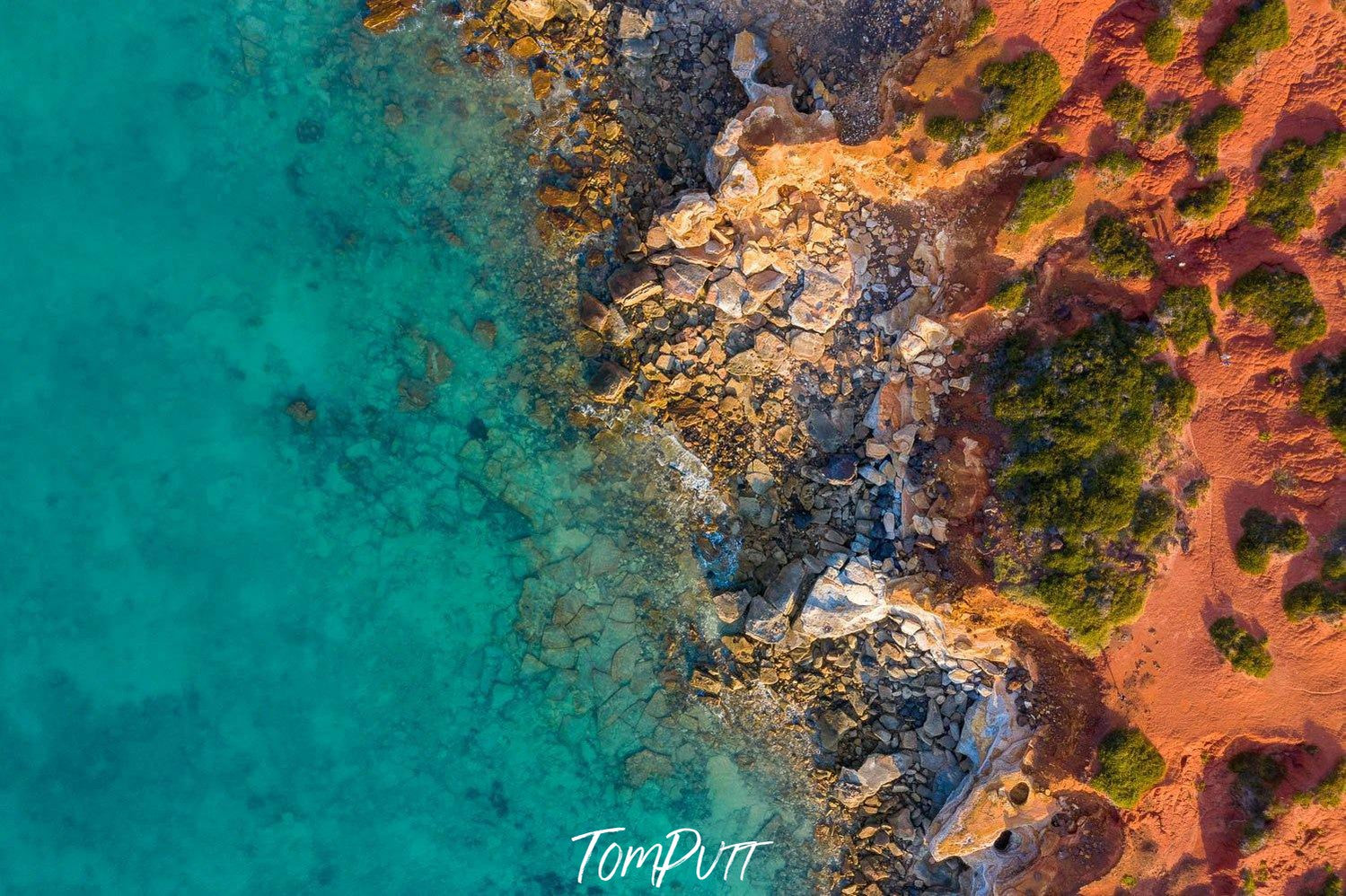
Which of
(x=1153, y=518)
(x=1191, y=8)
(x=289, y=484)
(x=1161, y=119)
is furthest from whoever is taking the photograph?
(x=289, y=484)

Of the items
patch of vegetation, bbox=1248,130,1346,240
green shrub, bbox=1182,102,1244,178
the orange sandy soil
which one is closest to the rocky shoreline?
the orange sandy soil

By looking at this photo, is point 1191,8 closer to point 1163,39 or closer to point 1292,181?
point 1163,39

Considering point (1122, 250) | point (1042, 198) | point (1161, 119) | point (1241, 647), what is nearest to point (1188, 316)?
point (1122, 250)

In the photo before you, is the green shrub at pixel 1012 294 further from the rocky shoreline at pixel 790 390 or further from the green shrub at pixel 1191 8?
the green shrub at pixel 1191 8

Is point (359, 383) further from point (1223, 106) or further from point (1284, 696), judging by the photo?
point (1284, 696)

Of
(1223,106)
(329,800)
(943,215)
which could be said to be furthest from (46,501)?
(1223,106)

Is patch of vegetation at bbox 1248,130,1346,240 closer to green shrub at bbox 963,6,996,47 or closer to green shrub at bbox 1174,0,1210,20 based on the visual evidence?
green shrub at bbox 1174,0,1210,20
